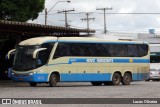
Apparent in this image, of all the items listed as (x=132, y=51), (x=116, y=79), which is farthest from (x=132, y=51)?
(x=116, y=79)

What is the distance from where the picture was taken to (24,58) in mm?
31969

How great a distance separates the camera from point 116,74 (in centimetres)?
3603

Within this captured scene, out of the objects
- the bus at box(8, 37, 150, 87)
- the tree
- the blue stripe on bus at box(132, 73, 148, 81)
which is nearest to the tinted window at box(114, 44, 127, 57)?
the bus at box(8, 37, 150, 87)

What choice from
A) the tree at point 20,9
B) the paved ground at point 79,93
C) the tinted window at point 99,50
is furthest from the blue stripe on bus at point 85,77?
the tree at point 20,9

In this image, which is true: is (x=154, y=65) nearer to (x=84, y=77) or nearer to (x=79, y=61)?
(x=84, y=77)

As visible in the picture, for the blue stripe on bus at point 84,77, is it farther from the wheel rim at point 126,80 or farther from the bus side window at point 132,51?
the bus side window at point 132,51

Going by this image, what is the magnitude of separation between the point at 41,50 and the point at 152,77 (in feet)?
74.1

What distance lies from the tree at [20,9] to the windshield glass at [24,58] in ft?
31.0

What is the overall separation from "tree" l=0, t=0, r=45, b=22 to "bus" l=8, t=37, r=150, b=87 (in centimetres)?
→ 910

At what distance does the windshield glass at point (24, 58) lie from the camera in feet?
104

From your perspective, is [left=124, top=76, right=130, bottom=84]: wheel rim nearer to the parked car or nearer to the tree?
the tree

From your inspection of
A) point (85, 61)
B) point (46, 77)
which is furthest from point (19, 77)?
point (85, 61)

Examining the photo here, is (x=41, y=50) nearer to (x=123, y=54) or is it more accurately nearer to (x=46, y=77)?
(x=46, y=77)

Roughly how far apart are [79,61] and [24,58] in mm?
3785
